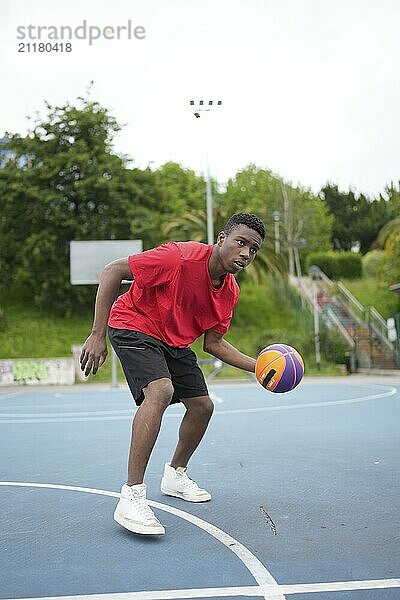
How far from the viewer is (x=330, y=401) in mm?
13273

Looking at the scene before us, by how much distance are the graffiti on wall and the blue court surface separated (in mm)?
14661

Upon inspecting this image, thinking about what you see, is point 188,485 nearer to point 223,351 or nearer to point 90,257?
point 223,351

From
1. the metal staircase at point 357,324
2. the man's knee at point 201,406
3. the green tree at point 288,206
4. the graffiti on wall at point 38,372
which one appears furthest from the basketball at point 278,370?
the green tree at point 288,206

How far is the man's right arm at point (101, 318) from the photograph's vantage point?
3963 millimetres

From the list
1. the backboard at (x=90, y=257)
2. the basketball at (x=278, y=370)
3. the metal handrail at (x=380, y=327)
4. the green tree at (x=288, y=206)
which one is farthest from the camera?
the green tree at (x=288, y=206)

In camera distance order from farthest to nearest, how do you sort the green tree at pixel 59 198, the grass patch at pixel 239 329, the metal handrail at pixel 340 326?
the green tree at pixel 59 198
the metal handrail at pixel 340 326
the grass patch at pixel 239 329

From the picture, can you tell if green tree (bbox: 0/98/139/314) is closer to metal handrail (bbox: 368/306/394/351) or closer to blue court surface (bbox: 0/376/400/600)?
metal handrail (bbox: 368/306/394/351)

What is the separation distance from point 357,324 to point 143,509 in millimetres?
27397

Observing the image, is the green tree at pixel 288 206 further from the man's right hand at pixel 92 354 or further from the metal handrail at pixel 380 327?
the man's right hand at pixel 92 354

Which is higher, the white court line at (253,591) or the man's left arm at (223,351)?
the man's left arm at (223,351)

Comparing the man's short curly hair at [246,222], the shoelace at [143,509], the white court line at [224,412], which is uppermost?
the man's short curly hair at [246,222]

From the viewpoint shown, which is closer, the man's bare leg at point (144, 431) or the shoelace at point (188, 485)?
the man's bare leg at point (144, 431)

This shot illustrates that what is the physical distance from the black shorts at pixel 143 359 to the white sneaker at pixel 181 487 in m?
0.63

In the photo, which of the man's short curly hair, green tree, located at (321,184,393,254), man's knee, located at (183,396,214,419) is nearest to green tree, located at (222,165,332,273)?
green tree, located at (321,184,393,254)
